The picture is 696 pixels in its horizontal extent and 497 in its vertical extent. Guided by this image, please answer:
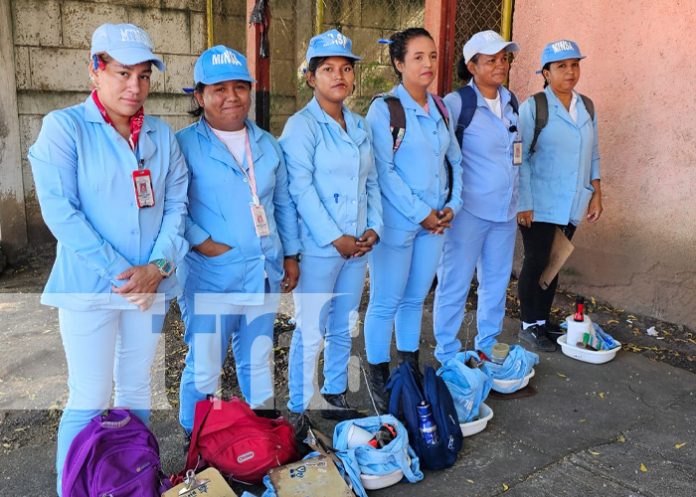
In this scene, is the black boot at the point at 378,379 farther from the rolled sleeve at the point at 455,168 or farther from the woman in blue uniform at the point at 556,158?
the woman in blue uniform at the point at 556,158

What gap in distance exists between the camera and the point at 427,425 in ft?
10.4

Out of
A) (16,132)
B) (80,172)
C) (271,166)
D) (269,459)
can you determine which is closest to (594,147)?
(271,166)

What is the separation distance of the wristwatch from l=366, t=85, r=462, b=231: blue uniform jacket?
1346 mm

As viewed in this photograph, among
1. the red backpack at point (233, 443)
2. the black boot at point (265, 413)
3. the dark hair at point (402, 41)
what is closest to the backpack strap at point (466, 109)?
the dark hair at point (402, 41)

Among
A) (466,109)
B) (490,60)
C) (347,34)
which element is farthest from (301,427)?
(347,34)

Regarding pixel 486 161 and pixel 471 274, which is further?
pixel 471 274

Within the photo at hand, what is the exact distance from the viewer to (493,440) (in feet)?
11.5

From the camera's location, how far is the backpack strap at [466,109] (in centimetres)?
390

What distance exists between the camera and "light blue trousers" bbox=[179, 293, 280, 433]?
3.06 meters

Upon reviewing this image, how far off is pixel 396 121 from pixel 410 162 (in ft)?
0.76

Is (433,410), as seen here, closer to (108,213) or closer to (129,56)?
(108,213)

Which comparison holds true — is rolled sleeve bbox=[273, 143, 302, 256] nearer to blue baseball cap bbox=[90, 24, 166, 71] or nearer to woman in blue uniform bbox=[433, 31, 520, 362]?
blue baseball cap bbox=[90, 24, 166, 71]

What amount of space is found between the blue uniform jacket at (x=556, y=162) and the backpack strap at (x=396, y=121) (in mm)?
1183

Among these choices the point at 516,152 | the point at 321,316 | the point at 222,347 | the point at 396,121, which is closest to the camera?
the point at 222,347
